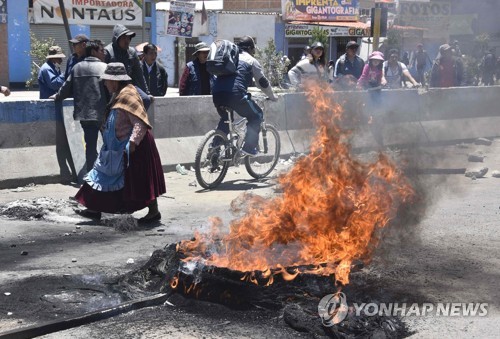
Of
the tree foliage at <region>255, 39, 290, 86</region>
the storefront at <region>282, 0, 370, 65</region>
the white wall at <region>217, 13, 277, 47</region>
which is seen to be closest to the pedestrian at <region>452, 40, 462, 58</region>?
the tree foliage at <region>255, 39, 290, 86</region>

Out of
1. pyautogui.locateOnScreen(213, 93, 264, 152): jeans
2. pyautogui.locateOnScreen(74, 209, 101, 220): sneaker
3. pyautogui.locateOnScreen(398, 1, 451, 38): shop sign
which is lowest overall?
pyautogui.locateOnScreen(74, 209, 101, 220): sneaker

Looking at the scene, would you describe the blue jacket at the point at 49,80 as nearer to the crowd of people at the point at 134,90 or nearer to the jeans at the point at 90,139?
the crowd of people at the point at 134,90

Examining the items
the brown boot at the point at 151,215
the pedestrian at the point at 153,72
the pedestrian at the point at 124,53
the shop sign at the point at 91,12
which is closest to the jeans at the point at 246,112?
the pedestrian at the point at 124,53

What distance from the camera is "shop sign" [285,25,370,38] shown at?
127 feet

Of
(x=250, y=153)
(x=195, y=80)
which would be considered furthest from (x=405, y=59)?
(x=250, y=153)

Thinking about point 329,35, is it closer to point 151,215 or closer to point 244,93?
point 244,93

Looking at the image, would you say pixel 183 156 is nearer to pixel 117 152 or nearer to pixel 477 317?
pixel 117 152

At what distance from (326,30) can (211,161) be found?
97.8 feet

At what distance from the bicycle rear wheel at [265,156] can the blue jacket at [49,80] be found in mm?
3034

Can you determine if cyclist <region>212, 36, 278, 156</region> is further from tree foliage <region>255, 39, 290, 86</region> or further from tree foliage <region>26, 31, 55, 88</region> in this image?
tree foliage <region>26, 31, 55, 88</region>

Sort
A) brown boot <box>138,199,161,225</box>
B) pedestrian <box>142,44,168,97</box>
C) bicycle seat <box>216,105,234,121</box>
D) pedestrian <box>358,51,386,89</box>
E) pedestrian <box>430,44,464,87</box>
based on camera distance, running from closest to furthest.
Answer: brown boot <box>138,199,161,225</box>
bicycle seat <box>216,105,234,121</box>
pedestrian <box>142,44,168,97</box>
pedestrian <box>358,51,386,89</box>
pedestrian <box>430,44,464,87</box>

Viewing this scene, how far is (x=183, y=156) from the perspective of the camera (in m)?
11.4

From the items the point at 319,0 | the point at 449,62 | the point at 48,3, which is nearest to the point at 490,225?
the point at 449,62

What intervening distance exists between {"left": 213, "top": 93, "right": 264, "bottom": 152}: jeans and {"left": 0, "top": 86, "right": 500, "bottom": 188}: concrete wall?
1.17 m
